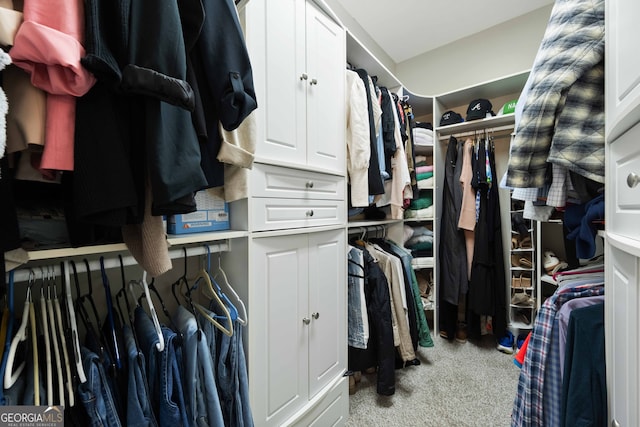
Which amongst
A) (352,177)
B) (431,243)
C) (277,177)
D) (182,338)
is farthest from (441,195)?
(182,338)

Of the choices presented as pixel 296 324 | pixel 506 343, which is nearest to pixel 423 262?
pixel 506 343

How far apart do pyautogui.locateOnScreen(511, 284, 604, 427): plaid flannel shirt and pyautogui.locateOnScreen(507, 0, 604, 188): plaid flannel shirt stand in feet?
1.26

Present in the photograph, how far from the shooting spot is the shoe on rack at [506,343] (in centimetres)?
198

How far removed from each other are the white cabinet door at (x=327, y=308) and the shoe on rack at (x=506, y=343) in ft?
4.66

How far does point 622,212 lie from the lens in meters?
0.55

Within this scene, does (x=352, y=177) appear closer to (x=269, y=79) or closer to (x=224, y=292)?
(x=269, y=79)

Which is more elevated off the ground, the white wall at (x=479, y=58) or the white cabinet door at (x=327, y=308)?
the white wall at (x=479, y=58)

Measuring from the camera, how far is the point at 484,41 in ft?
7.42

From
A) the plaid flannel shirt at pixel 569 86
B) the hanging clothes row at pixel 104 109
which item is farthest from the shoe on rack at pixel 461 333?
the hanging clothes row at pixel 104 109

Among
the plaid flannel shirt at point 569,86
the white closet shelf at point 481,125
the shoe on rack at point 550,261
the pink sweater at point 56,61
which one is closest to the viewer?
the pink sweater at point 56,61

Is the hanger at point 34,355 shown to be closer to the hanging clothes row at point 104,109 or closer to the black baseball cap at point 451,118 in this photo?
the hanging clothes row at point 104,109

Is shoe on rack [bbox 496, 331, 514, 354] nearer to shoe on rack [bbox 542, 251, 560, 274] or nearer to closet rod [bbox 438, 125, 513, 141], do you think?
shoe on rack [bbox 542, 251, 560, 274]

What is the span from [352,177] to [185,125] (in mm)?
1041

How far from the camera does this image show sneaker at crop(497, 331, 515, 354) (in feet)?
6.51
